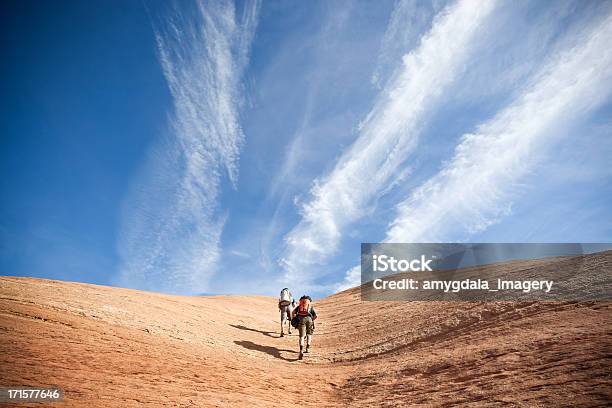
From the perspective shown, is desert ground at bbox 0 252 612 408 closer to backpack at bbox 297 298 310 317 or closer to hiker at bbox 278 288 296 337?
backpack at bbox 297 298 310 317

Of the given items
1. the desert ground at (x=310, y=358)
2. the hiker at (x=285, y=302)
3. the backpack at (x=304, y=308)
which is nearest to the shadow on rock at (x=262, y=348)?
the desert ground at (x=310, y=358)

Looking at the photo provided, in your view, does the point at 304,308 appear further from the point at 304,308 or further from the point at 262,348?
the point at 262,348

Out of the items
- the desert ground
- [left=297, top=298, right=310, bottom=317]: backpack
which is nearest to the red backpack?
[left=297, top=298, right=310, bottom=317]: backpack

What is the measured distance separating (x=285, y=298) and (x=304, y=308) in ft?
14.9

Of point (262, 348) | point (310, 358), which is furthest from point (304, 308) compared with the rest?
point (262, 348)

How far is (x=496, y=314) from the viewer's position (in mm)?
12898

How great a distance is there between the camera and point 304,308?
1395 centimetres

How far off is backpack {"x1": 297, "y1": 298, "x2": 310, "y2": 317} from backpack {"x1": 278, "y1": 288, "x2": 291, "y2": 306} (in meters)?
4.24

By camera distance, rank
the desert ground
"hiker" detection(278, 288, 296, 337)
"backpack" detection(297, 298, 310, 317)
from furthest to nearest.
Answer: "hiker" detection(278, 288, 296, 337), "backpack" detection(297, 298, 310, 317), the desert ground

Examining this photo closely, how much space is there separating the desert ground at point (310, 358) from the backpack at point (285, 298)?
2.67m

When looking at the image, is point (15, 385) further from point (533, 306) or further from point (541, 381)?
point (533, 306)

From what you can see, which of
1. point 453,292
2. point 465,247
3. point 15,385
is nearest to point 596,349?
point 15,385

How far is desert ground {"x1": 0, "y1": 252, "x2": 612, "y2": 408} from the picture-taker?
6547 millimetres

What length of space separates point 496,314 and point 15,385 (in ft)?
48.4
